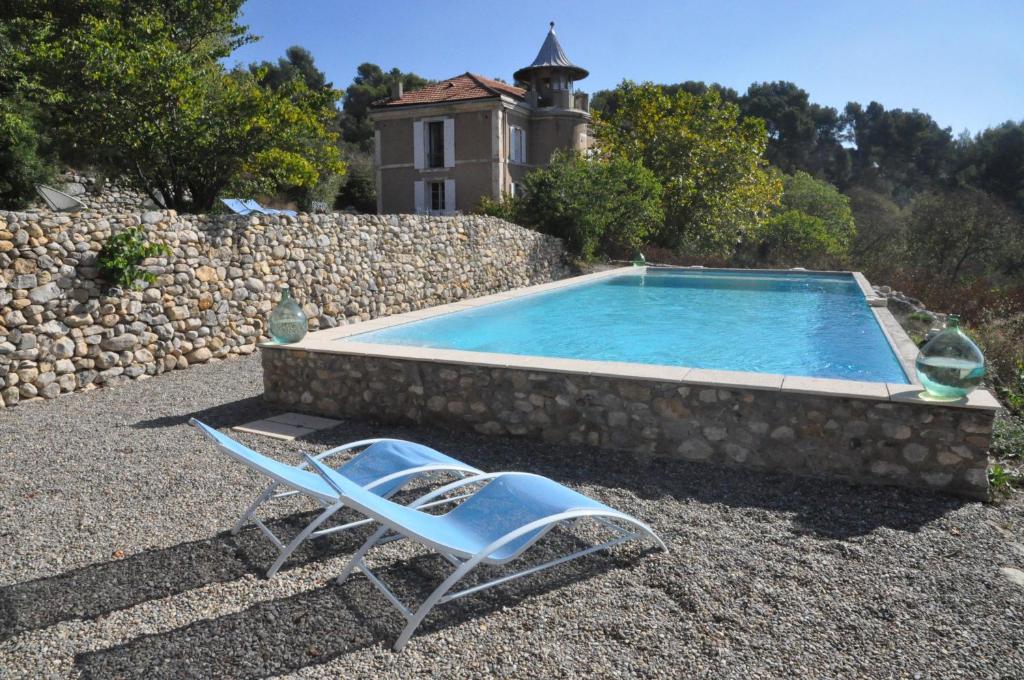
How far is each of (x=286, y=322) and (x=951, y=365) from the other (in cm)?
496

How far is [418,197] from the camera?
84.3 ft

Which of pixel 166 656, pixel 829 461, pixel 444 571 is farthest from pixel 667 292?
pixel 166 656

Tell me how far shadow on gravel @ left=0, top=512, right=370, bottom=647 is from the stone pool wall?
5.83ft

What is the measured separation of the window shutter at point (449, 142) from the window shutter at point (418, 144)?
3.47 ft

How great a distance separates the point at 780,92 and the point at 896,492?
2140 inches

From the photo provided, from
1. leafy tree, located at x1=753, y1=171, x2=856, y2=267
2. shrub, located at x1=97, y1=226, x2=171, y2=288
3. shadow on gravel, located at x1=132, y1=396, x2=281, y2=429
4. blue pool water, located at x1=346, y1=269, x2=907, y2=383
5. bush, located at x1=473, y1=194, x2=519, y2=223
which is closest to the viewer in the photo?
shadow on gravel, located at x1=132, y1=396, x2=281, y2=429

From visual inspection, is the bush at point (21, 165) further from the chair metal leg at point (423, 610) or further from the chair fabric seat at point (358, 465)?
the chair metal leg at point (423, 610)

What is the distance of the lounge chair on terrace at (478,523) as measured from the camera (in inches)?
98.4

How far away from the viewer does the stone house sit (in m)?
24.2

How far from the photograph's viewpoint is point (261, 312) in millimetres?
9078

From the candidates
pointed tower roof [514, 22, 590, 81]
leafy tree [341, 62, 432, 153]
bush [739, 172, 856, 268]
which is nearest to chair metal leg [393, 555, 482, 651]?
bush [739, 172, 856, 268]

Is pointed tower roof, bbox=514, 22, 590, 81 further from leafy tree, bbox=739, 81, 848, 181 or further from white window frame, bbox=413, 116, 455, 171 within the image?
leafy tree, bbox=739, 81, 848, 181

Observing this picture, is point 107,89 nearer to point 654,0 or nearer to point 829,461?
point 654,0

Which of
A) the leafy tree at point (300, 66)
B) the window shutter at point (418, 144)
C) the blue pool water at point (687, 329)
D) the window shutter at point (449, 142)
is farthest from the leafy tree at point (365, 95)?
the blue pool water at point (687, 329)
